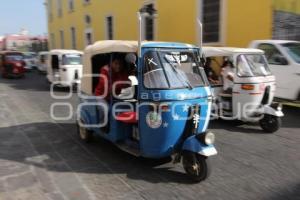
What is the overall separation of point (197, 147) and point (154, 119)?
0.74m

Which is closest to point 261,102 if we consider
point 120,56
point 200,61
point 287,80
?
point 287,80

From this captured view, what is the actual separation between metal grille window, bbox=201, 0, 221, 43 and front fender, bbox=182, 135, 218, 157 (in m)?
9.39

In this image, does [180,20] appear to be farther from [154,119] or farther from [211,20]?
[154,119]

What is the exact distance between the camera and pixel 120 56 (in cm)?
658

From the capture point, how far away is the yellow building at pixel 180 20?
40.8 ft

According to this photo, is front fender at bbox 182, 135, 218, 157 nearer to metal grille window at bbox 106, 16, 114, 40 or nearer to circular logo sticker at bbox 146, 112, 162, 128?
circular logo sticker at bbox 146, 112, 162, 128

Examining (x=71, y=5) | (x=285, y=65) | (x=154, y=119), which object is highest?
(x=71, y=5)

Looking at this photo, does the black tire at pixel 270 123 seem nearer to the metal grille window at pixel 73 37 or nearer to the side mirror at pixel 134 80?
the side mirror at pixel 134 80

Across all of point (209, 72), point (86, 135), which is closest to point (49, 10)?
point (209, 72)

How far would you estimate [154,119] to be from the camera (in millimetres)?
5316

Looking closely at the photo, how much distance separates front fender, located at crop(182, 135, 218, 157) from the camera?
16.6 feet

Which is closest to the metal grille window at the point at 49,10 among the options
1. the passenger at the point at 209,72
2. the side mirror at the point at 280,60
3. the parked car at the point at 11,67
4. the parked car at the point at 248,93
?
the parked car at the point at 11,67

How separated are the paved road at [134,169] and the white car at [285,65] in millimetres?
1593

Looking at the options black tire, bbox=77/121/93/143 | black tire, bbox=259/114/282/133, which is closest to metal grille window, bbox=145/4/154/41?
black tire, bbox=259/114/282/133
